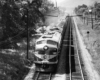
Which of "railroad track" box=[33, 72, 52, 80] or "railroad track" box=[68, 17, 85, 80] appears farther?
"railroad track" box=[68, 17, 85, 80]

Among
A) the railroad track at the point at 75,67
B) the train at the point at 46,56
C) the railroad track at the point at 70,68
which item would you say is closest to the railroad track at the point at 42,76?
the railroad track at the point at 70,68

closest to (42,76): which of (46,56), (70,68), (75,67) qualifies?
(46,56)

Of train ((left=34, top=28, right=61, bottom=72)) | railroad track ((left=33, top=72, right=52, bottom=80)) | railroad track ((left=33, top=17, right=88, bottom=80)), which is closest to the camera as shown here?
railroad track ((left=33, top=72, right=52, bottom=80))

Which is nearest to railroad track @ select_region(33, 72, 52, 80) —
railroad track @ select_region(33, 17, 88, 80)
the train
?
railroad track @ select_region(33, 17, 88, 80)

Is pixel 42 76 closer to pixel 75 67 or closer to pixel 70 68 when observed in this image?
pixel 70 68

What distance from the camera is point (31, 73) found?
73.4 feet

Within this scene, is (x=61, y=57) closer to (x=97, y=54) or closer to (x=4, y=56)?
(x=97, y=54)

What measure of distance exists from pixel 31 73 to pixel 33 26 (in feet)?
50.9

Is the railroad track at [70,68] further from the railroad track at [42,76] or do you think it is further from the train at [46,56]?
the train at [46,56]

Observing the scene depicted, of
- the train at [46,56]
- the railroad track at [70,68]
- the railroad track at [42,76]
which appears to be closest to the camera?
the railroad track at [42,76]

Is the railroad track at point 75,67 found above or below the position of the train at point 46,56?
below

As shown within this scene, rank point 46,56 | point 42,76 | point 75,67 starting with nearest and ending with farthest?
point 42,76 < point 46,56 < point 75,67

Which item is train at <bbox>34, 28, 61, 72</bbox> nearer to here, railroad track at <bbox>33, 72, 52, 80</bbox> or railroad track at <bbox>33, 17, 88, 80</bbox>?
railroad track at <bbox>33, 72, 52, 80</bbox>

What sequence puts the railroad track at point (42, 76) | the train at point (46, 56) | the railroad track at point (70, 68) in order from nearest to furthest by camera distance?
1. the railroad track at point (42, 76)
2. the railroad track at point (70, 68)
3. the train at point (46, 56)
